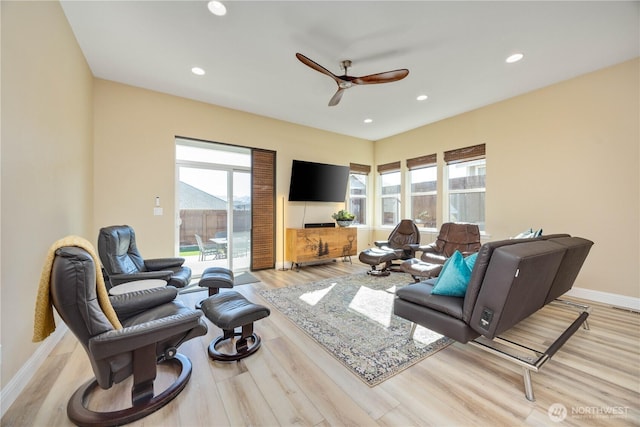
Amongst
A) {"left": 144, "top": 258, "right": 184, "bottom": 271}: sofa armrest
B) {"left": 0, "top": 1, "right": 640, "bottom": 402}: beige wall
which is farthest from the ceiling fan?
{"left": 144, "top": 258, "right": 184, "bottom": 271}: sofa armrest

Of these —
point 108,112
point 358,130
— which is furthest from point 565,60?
point 108,112

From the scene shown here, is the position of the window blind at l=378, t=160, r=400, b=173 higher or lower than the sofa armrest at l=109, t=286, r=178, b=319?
higher

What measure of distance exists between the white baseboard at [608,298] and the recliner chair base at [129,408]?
4733 mm

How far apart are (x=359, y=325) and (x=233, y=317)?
130 cm

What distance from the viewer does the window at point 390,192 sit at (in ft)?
19.6

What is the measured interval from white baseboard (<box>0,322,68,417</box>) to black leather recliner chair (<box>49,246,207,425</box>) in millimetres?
337

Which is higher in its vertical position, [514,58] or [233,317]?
[514,58]

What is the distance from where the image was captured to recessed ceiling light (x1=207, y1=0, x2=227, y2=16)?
215 cm

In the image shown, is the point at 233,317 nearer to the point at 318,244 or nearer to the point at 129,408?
the point at 129,408

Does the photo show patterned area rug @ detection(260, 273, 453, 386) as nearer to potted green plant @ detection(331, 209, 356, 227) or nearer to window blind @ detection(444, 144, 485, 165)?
potted green plant @ detection(331, 209, 356, 227)

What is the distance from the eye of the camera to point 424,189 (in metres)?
5.36

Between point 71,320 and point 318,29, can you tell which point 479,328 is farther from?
point 318,29

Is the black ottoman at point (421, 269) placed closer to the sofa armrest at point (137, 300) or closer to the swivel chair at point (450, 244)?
the swivel chair at point (450, 244)

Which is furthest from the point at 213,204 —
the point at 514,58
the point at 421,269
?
the point at 514,58
